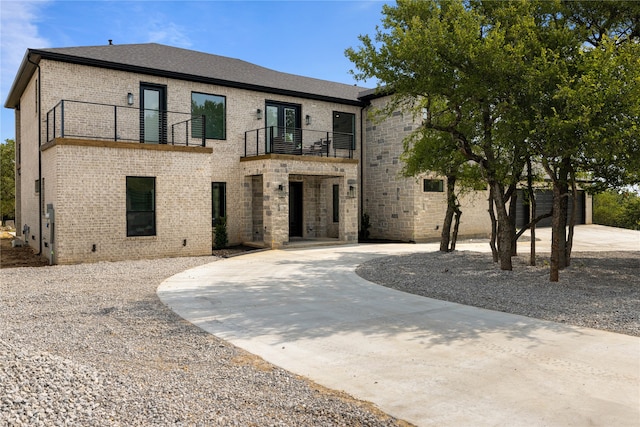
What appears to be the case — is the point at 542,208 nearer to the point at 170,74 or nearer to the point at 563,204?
the point at 563,204

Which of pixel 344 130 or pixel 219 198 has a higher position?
pixel 344 130

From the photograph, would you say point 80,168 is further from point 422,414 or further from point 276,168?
point 422,414

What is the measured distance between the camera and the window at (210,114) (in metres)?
17.0

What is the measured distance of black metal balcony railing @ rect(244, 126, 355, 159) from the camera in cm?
1836

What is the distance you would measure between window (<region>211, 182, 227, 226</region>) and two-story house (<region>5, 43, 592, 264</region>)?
4 cm

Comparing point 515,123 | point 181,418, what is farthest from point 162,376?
point 515,123

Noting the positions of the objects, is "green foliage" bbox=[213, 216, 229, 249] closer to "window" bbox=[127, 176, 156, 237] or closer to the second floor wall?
the second floor wall

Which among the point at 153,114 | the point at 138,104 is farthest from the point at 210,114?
the point at 138,104

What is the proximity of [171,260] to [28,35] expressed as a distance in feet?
26.5

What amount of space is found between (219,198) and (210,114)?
10.3 feet

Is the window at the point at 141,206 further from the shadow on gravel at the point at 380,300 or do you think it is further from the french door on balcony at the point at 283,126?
the french door on balcony at the point at 283,126

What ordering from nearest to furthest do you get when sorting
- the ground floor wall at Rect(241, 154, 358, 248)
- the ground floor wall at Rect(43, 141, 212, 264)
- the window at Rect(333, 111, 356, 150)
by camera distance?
the ground floor wall at Rect(43, 141, 212, 264) < the ground floor wall at Rect(241, 154, 358, 248) < the window at Rect(333, 111, 356, 150)

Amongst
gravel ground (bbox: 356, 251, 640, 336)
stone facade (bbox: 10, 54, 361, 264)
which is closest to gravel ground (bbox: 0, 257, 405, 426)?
gravel ground (bbox: 356, 251, 640, 336)

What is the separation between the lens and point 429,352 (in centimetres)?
539
